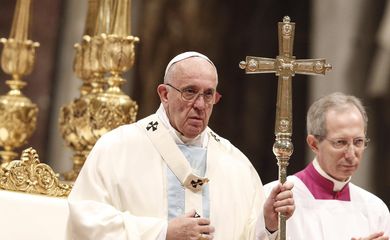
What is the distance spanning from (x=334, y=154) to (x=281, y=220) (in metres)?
1.03

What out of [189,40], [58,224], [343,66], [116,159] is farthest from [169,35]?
[116,159]

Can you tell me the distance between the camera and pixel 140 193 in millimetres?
5691

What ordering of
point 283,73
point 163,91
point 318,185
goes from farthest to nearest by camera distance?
point 318,185 < point 163,91 < point 283,73

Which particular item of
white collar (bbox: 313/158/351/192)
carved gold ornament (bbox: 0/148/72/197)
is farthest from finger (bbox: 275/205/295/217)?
carved gold ornament (bbox: 0/148/72/197)

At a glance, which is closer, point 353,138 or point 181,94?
point 181,94

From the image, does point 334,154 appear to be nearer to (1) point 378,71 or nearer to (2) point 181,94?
(2) point 181,94

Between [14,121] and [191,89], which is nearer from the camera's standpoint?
[191,89]

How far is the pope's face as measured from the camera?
6.30m

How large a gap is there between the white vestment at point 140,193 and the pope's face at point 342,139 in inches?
21.0

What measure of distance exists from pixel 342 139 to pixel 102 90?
7.86 feet

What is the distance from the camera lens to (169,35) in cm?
1058

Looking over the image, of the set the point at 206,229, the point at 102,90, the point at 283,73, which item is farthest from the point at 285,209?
the point at 102,90

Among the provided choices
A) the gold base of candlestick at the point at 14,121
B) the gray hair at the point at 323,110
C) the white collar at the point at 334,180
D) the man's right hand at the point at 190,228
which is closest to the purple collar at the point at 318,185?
the white collar at the point at 334,180

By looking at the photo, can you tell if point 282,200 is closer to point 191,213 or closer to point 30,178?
point 191,213
